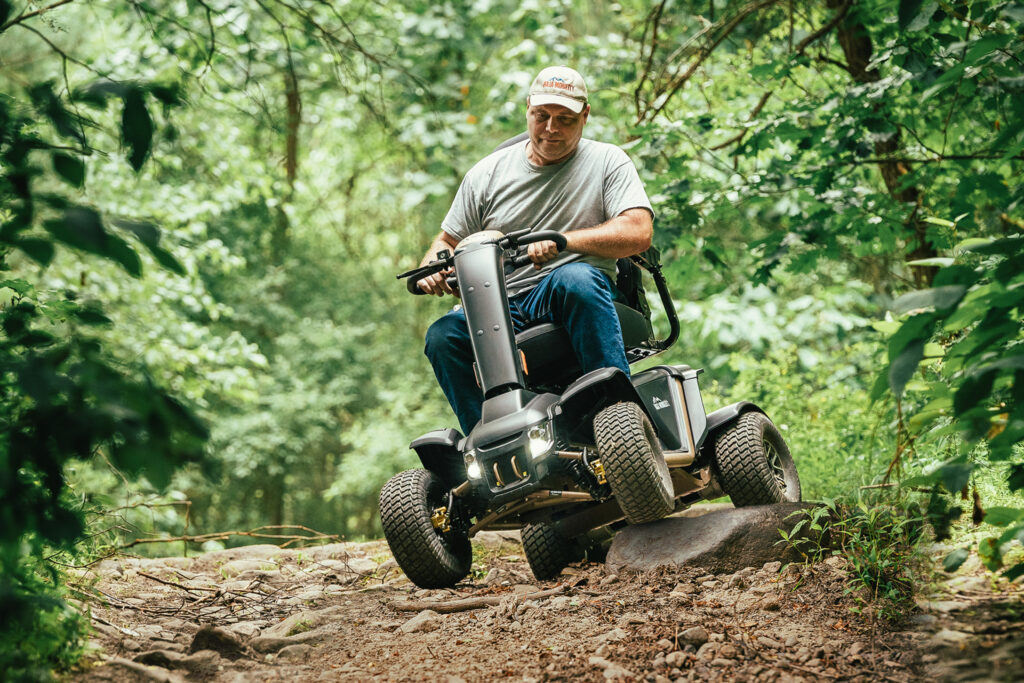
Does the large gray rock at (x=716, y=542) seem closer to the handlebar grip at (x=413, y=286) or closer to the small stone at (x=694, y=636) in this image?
the small stone at (x=694, y=636)

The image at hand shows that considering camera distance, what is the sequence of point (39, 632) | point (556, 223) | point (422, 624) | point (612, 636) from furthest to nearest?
point (556, 223)
point (422, 624)
point (612, 636)
point (39, 632)

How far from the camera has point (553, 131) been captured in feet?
11.1

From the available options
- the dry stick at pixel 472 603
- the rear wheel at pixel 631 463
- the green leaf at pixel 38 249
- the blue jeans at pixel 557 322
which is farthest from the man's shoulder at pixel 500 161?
the green leaf at pixel 38 249

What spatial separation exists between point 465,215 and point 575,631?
1808 mm

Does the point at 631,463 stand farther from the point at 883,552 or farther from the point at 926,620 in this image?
the point at 926,620

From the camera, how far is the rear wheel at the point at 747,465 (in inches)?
133

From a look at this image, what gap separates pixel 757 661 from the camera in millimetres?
2084

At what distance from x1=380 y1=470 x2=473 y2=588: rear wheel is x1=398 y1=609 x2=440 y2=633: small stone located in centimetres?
26

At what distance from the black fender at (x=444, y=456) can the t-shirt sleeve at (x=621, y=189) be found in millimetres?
1017

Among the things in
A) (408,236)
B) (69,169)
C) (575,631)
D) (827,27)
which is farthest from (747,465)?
(408,236)

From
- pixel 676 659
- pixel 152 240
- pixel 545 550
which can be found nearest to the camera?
pixel 152 240

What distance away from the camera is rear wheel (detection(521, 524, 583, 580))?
3619 mm

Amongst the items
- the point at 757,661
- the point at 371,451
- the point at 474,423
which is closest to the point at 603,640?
the point at 757,661

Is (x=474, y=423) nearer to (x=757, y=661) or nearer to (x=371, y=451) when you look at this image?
(x=757, y=661)
